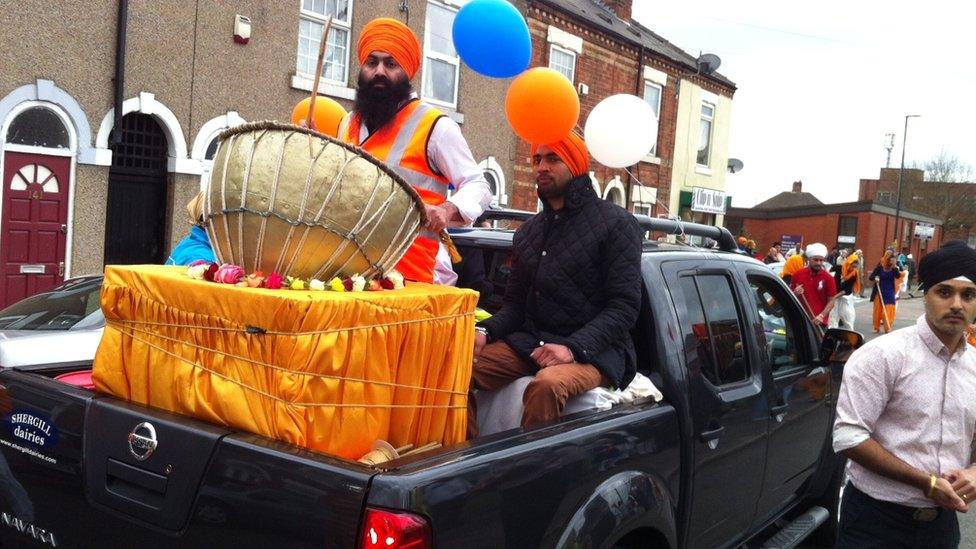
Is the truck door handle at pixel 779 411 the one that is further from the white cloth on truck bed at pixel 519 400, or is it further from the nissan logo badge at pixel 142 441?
the nissan logo badge at pixel 142 441

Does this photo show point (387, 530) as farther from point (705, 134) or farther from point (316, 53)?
point (705, 134)

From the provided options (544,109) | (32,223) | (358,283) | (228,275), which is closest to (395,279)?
(358,283)

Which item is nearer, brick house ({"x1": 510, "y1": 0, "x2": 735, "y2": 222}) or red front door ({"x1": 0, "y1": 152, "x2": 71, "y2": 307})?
red front door ({"x1": 0, "y1": 152, "x2": 71, "y2": 307})

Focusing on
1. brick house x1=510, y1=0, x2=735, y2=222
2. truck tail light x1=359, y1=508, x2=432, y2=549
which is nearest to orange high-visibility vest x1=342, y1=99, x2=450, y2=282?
truck tail light x1=359, y1=508, x2=432, y2=549

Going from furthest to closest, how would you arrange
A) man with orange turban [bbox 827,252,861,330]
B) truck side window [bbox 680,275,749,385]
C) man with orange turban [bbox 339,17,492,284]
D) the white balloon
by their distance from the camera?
man with orange turban [bbox 827,252,861,330] → the white balloon → truck side window [bbox 680,275,749,385] → man with orange turban [bbox 339,17,492,284]

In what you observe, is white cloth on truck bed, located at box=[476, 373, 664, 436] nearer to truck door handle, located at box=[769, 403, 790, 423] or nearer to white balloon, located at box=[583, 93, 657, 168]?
truck door handle, located at box=[769, 403, 790, 423]

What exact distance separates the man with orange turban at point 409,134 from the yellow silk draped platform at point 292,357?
70cm

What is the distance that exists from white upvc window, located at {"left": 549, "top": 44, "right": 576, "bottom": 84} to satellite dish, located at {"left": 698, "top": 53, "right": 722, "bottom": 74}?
6360 mm

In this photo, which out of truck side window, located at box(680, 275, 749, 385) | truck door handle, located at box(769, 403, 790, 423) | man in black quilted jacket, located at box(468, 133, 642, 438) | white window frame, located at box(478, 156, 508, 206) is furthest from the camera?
white window frame, located at box(478, 156, 508, 206)

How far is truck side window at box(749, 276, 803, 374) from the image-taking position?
13.1ft

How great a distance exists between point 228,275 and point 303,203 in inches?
11.1

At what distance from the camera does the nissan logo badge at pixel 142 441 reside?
2.07 meters

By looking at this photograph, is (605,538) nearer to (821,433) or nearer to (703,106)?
(821,433)

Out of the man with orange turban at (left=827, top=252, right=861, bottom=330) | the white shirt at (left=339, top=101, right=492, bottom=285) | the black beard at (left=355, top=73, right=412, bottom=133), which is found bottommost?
the man with orange turban at (left=827, top=252, right=861, bottom=330)
